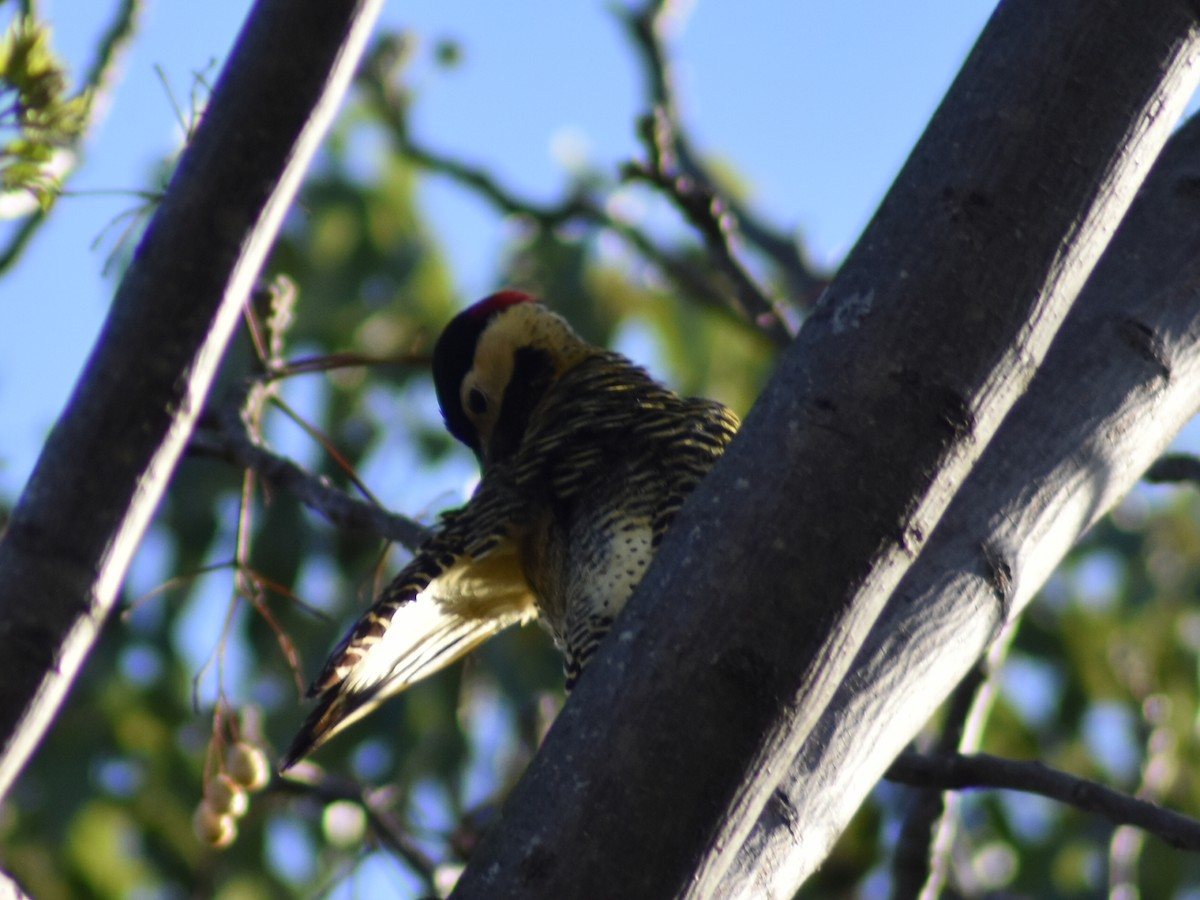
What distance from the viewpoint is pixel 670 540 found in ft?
4.81

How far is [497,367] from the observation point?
369 cm

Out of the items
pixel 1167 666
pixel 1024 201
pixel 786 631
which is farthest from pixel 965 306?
pixel 1167 666

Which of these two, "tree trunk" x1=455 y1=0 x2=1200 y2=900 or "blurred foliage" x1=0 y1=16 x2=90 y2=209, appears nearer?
"tree trunk" x1=455 y1=0 x2=1200 y2=900

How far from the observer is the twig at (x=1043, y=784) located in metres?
1.97

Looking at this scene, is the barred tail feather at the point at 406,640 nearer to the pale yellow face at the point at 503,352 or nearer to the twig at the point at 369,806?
the twig at the point at 369,806

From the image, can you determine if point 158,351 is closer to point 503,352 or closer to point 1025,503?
point 1025,503

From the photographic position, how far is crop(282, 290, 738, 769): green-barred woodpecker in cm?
235

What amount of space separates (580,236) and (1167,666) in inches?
99.3

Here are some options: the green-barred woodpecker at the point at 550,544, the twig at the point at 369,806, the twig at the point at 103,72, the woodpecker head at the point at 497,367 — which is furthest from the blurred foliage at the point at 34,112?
the woodpecker head at the point at 497,367

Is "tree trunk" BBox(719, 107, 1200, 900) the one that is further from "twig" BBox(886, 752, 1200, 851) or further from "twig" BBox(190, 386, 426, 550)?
"twig" BBox(190, 386, 426, 550)

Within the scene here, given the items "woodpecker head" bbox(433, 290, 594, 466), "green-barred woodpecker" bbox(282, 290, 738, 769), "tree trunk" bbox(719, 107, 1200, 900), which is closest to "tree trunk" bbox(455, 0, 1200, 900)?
"tree trunk" bbox(719, 107, 1200, 900)

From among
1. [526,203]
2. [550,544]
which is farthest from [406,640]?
[526,203]

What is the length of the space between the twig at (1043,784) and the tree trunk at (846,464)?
609 millimetres

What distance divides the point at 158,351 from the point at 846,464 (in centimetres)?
64
